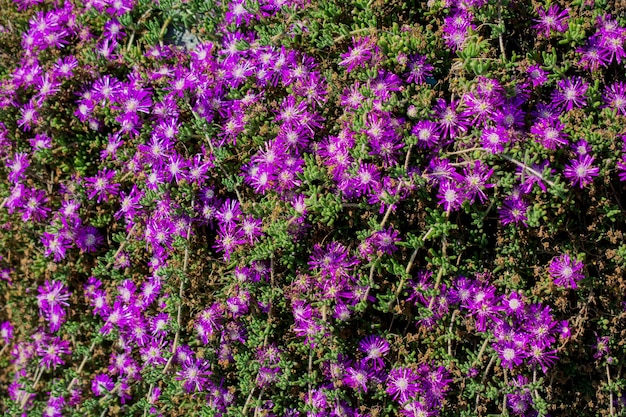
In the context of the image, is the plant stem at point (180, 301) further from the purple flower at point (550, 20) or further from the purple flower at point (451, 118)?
the purple flower at point (550, 20)

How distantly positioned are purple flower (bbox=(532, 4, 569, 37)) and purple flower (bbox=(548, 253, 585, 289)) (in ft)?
2.73

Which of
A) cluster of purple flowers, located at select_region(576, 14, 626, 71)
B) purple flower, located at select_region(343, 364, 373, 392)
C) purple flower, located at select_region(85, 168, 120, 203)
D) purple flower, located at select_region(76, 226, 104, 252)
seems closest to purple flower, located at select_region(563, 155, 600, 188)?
cluster of purple flowers, located at select_region(576, 14, 626, 71)

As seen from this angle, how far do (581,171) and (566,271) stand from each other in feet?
1.18

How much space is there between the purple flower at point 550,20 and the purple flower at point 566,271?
0.83 m

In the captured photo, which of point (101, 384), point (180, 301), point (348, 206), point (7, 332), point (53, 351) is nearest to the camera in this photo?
point (348, 206)

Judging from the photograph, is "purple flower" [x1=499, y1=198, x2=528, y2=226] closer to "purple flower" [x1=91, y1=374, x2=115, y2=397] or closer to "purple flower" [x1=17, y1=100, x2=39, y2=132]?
"purple flower" [x1=91, y1=374, x2=115, y2=397]

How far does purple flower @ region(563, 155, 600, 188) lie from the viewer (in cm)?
218

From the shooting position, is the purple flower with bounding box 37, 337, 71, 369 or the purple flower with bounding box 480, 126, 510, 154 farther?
the purple flower with bounding box 37, 337, 71, 369

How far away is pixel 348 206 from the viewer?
7.77 feet

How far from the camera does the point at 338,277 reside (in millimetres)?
2352

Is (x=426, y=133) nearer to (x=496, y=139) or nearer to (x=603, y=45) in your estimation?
(x=496, y=139)

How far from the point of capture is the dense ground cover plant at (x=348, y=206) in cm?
226

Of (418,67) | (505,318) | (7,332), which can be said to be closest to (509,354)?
(505,318)

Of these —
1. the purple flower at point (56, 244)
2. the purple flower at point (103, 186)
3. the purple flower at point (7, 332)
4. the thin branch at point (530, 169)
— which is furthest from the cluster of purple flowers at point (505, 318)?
the purple flower at point (7, 332)
